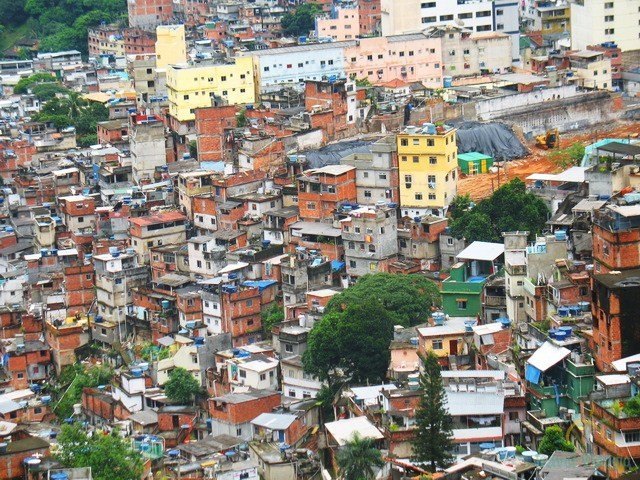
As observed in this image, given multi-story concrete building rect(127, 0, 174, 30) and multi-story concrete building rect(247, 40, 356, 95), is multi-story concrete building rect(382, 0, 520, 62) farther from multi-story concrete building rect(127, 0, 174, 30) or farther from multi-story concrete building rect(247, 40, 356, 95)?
multi-story concrete building rect(127, 0, 174, 30)

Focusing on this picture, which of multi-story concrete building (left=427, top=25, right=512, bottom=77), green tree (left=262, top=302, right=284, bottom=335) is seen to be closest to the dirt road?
green tree (left=262, top=302, right=284, bottom=335)

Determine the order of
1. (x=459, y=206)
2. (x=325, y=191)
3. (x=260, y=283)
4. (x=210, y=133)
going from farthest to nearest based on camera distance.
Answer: (x=210, y=133)
(x=325, y=191)
(x=459, y=206)
(x=260, y=283)

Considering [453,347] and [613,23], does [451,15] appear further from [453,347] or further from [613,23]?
[453,347]

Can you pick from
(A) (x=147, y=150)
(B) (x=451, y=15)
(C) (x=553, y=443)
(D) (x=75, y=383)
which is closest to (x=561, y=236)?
(C) (x=553, y=443)

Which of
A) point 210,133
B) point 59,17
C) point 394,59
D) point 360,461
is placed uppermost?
point 59,17

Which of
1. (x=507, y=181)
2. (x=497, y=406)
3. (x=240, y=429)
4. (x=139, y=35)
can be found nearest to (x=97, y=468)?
(x=240, y=429)

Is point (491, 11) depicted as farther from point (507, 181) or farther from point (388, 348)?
point (388, 348)
